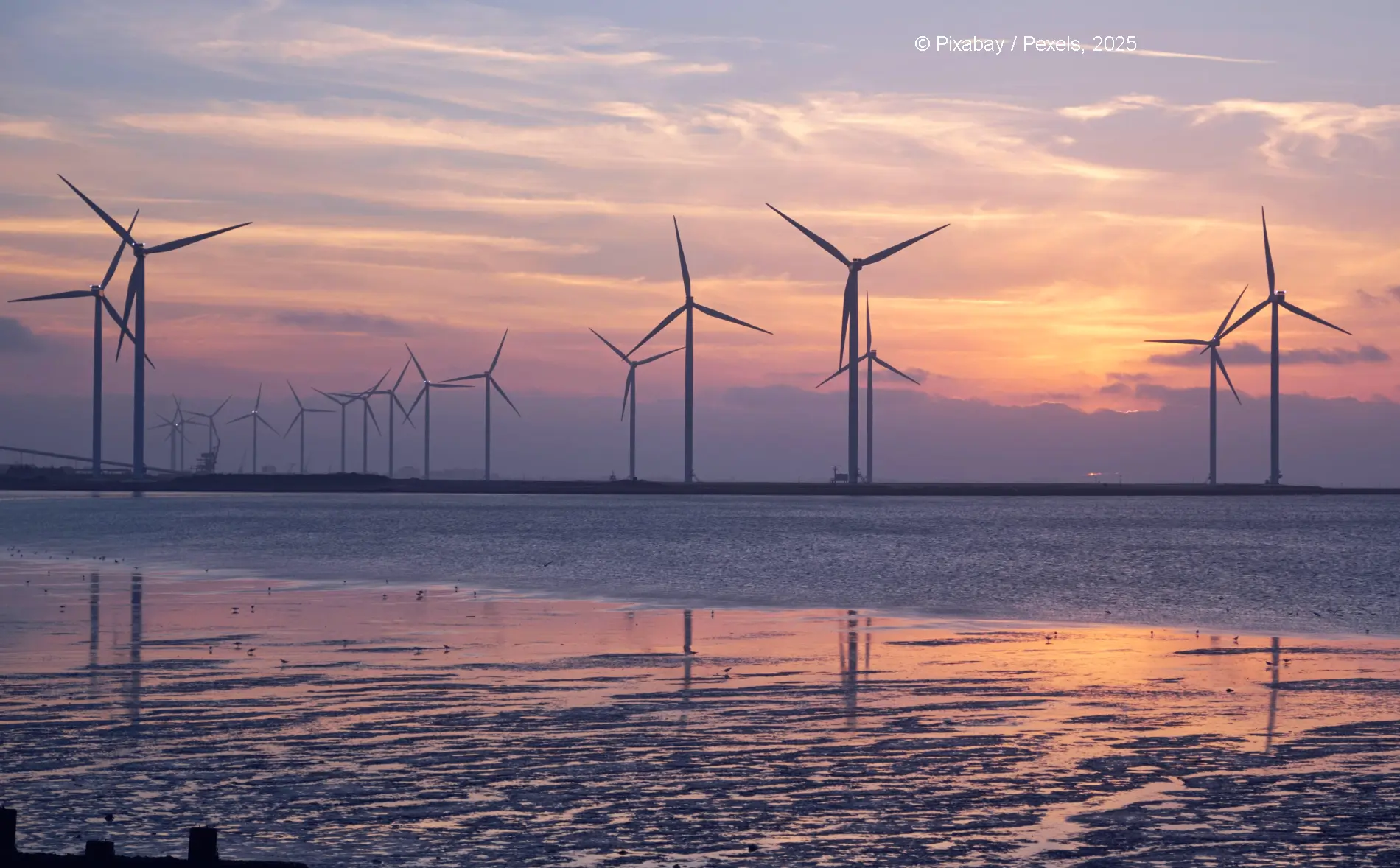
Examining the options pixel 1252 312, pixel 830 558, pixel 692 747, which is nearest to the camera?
pixel 692 747

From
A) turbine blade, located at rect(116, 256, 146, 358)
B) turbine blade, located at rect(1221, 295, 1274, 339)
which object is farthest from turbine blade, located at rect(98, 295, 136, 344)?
turbine blade, located at rect(1221, 295, 1274, 339)

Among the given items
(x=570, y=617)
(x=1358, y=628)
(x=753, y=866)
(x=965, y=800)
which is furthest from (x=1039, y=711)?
(x=1358, y=628)

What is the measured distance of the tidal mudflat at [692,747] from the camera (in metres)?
13.2

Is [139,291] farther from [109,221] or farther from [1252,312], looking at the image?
[1252,312]

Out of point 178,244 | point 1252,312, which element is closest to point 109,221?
point 178,244

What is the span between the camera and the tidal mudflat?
43.2 ft

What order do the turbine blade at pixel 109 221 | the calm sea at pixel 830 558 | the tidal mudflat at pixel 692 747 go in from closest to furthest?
the tidal mudflat at pixel 692 747 → the calm sea at pixel 830 558 → the turbine blade at pixel 109 221

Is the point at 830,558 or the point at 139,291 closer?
the point at 830,558

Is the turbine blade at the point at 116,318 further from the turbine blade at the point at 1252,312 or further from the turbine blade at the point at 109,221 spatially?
the turbine blade at the point at 1252,312

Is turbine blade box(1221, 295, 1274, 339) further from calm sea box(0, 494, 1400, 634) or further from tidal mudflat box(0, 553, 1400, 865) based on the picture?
tidal mudflat box(0, 553, 1400, 865)

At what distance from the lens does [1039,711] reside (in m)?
21.5

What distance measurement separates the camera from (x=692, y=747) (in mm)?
17844

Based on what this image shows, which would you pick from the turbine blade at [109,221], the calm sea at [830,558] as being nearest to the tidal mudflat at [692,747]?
the calm sea at [830,558]

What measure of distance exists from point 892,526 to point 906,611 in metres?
90.1
